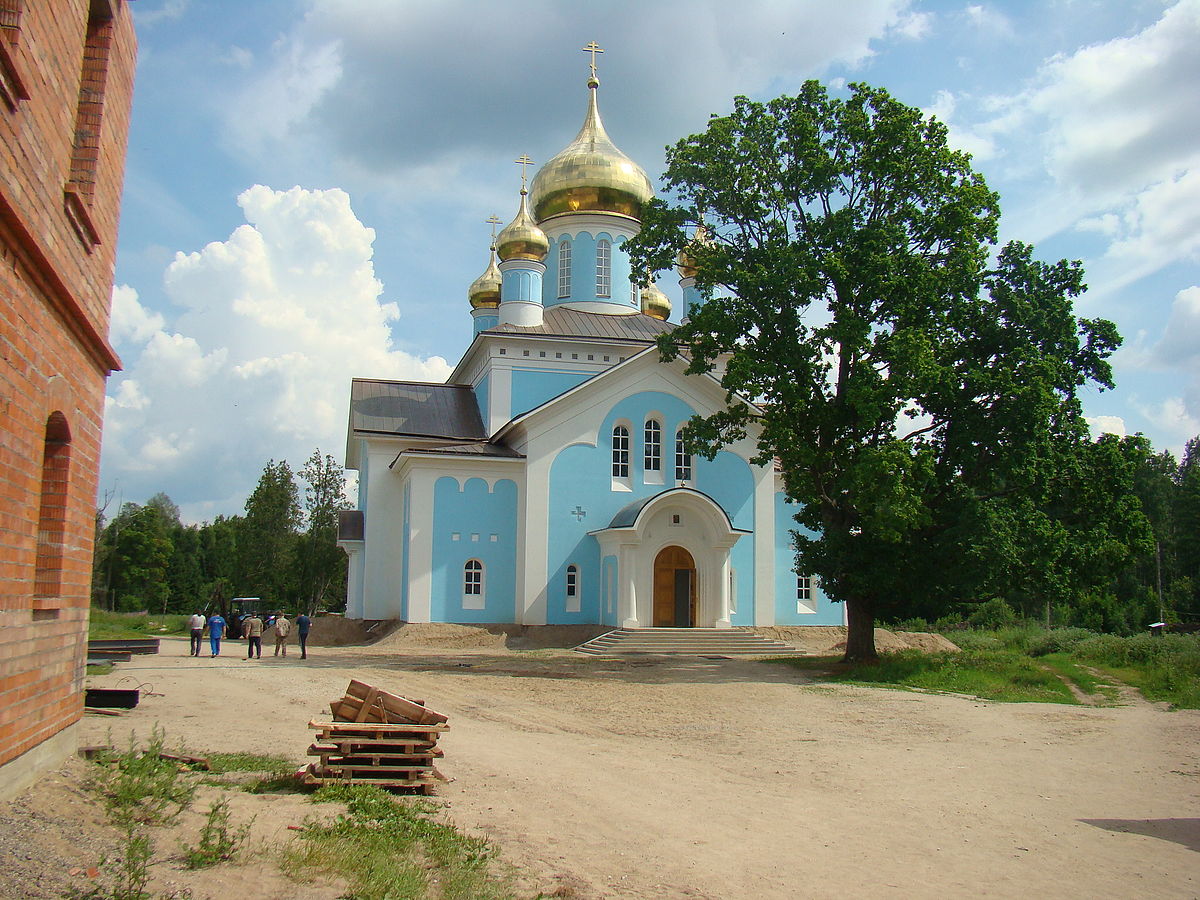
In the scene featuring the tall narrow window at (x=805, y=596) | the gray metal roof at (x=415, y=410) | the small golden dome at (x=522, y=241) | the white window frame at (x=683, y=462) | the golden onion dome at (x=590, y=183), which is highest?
the golden onion dome at (x=590, y=183)

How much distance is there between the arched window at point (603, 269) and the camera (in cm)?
3344

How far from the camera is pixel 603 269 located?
3350 cm

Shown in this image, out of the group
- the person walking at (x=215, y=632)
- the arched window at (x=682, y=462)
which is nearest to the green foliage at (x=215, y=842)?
the person walking at (x=215, y=632)

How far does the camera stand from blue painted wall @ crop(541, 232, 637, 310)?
33.3m

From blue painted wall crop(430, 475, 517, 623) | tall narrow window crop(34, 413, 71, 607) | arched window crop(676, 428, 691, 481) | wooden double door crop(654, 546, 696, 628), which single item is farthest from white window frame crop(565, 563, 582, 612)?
tall narrow window crop(34, 413, 71, 607)

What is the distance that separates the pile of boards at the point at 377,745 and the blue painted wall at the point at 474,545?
17.9 meters

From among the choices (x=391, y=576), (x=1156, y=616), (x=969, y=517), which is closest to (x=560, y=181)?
(x=391, y=576)

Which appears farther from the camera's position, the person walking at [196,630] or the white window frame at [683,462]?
the white window frame at [683,462]

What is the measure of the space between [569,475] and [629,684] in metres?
10.1

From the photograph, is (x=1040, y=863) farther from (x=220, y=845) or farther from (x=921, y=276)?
(x=921, y=276)

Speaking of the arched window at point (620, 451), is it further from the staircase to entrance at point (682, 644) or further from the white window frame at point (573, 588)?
the staircase to entrance at point (682, 644)

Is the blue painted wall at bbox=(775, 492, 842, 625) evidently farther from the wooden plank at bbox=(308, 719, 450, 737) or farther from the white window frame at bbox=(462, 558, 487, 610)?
the wooden plank at bbox=(308, 719, 450, 737)

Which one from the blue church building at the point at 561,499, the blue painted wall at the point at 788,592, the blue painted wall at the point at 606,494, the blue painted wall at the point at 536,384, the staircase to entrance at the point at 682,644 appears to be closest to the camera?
the staircase to entrance at the point at 682,644

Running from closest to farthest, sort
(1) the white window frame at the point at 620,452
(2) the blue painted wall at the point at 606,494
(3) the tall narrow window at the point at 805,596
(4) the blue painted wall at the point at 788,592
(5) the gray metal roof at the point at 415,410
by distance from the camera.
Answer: (2) the blue painted wall at the point at 606,494 → (1) the white window frame at the point at 620,452 → (4) the blue painted wall at the point at 788,592 → (3) the tall narrow window at the point at 805,596 → (5) the gray metal roof at the point at 415,410
